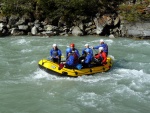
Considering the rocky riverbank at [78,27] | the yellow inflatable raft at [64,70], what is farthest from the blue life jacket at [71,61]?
the rocky riverbank at [78,27]

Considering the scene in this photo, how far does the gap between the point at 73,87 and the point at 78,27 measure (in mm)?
12179

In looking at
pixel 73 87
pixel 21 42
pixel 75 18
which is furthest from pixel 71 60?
pixel 75 18

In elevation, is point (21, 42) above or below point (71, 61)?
above

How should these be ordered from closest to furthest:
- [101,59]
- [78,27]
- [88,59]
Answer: [88,59] → [101,59] → [78,27]

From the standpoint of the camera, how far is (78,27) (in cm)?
2406

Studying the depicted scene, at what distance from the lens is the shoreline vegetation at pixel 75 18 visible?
23.2m

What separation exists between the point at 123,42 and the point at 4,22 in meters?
9.92

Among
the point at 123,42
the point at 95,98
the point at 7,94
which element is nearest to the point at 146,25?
the point at 123,42

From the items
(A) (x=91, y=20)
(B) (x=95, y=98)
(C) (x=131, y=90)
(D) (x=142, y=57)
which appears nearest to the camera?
(B) (x=95, y=98)

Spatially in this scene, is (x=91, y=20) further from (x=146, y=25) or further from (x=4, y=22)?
(x=4, y=22)

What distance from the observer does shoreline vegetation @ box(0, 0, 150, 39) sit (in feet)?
76.1

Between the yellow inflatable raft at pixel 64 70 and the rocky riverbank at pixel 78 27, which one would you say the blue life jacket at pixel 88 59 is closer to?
the yellow inflatable raft at pixel 64 70

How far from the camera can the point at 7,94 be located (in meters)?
11.7

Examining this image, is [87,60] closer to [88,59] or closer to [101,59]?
[88,59]
